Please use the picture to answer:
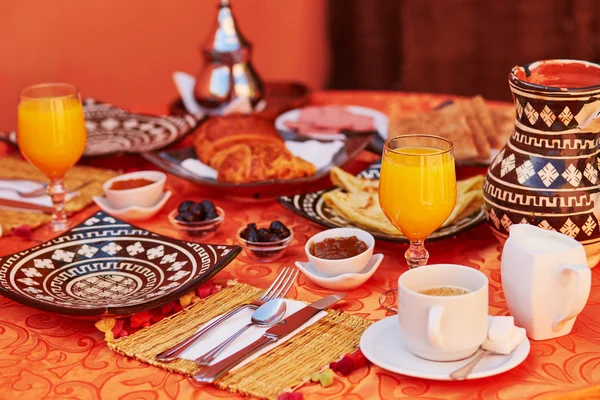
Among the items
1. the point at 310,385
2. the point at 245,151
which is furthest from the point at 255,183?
the point at 310,385

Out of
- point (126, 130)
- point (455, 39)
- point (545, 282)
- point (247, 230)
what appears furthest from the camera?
point (455, 39)

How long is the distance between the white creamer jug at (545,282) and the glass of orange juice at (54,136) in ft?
2.92

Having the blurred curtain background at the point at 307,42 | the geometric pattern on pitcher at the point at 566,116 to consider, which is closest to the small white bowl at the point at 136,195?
the geometric pattern on pitcher at the point at 566,116

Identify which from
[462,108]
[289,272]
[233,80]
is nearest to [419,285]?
[289,272]

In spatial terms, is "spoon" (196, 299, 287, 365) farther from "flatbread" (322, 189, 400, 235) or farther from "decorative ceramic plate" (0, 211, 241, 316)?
"flatbread" (322, 189, 400, 235)

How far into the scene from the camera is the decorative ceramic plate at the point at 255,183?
1.72 metres

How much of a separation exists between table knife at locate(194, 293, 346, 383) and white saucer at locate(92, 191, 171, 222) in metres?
0.50

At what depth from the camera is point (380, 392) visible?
42.3 inches

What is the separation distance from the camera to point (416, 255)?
1354 mm

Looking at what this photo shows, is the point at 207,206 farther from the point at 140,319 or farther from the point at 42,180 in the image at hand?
the point at 42,180

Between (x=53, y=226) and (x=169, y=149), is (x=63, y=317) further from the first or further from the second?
(x=169, y=149)

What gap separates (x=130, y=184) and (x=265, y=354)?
688 millimetres

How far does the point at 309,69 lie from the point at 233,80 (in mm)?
1932

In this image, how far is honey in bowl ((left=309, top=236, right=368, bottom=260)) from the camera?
1379 millimetres
